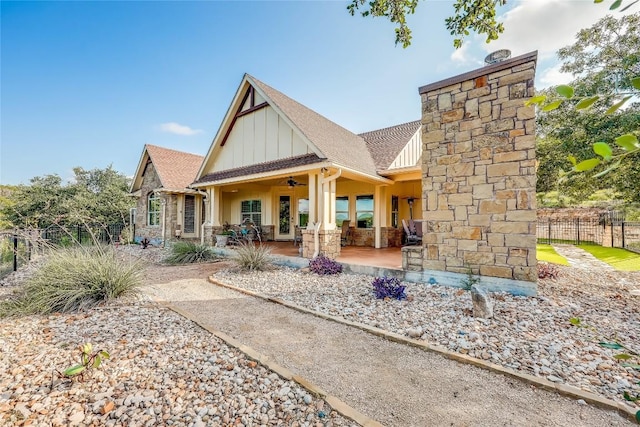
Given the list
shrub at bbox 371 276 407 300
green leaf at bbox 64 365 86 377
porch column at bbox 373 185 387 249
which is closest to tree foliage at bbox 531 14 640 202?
porch column at bbox 373 185 387 249

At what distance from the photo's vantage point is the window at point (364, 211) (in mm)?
11750

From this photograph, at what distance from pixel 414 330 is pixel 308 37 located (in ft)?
30.3

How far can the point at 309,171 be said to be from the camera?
8.80m

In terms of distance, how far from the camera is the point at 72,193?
2077 centimetres

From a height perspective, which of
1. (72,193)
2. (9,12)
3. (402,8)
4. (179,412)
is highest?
(9,12)

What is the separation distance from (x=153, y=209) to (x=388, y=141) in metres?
13.2

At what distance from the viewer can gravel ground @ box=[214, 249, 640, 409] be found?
3.15m

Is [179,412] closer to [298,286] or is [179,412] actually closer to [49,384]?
[49,384]

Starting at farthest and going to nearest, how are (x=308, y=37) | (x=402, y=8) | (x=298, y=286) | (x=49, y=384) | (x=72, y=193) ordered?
(x=72, y=193)
(x=308, y=37)
(x=298, y=286)
(x=402, y=8)
(x=49, y=384)

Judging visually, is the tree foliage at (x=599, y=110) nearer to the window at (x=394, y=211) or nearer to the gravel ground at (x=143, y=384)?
the window at (x=394, y=211)

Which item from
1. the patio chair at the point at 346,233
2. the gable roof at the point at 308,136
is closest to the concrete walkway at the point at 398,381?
the gable roof at the point at 308,136

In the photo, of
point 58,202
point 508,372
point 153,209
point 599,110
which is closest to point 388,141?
point 599,110

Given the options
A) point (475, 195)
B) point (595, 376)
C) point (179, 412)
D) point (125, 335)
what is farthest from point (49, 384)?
point (475, 195)

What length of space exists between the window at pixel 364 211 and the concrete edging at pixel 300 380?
8.51m
